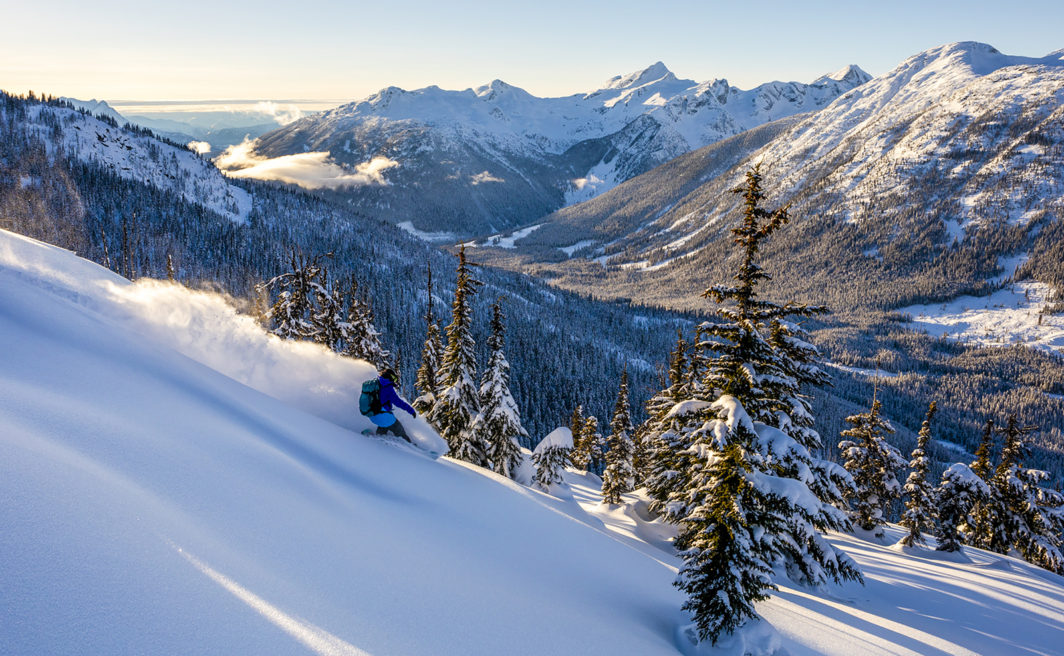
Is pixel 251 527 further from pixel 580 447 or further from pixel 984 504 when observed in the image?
pixel 580 447

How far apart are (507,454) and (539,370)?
288 feet

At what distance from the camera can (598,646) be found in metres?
6.95

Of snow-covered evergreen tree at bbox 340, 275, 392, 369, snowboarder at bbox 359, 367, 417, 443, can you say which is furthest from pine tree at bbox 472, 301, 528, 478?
snowboarder at bbox 359, 367, 417, 443

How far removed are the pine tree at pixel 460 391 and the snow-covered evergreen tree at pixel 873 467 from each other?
23.6 m

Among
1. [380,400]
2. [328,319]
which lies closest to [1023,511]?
[380,400]

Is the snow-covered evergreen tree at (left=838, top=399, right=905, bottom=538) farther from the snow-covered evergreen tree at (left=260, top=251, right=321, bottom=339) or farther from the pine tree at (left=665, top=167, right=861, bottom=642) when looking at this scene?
the snow-covered evergreen tree at (left=260, top=251, right=321, bottom=339)

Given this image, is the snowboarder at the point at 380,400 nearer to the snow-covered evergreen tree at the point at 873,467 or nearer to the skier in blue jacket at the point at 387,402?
the skier in blue jacket at the point at 387,402

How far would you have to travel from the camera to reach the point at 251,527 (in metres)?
5.27

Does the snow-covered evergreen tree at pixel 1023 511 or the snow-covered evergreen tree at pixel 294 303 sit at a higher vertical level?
the snow-covered evergreen tree at pixel 294 303

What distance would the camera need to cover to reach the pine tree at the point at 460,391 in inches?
960

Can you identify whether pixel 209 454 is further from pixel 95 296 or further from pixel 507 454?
pixel 507 454

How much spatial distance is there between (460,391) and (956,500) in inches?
1287

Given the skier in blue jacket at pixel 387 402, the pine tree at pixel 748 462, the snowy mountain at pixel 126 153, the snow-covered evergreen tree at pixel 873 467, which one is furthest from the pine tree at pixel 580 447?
the snowy mountain at pixel 126 153

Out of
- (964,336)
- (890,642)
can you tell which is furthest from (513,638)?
(964,336)
